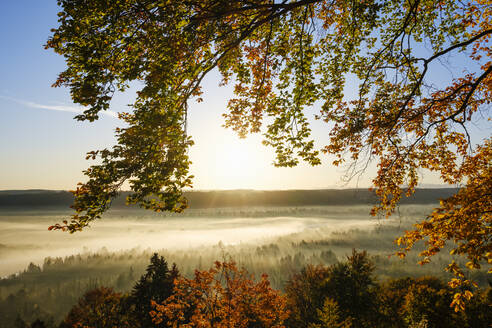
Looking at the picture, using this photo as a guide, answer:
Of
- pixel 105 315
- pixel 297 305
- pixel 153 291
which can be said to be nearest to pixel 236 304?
pixel 153 291

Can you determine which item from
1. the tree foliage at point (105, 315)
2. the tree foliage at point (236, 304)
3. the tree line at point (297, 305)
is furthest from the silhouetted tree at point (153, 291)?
the tree foliage at point (236, 304)

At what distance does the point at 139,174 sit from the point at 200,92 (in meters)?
3.53

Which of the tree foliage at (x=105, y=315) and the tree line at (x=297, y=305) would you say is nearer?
the tree line at (x=297, y=305)

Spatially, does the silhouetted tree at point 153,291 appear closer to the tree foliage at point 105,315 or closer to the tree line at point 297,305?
the tree line at point 297,305

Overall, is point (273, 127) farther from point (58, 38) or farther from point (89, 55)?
point (58, 38)

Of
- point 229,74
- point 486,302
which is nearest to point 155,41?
point 229,74

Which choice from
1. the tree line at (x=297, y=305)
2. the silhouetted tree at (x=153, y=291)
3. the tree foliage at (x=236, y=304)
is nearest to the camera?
the tree foliage at (x=236, y=304)

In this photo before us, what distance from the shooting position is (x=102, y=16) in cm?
765

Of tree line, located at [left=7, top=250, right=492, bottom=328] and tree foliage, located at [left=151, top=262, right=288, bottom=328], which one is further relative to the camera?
tree line, located at [left=7, top=250, right=492, bottom=328]

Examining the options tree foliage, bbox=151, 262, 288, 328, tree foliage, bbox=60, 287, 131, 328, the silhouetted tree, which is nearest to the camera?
tree foliage, bbox=151, 262, 288, 328

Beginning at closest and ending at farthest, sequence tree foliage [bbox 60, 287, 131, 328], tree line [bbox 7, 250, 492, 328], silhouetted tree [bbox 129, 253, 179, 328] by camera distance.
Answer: tree line [bbox 7, 250, 492, 328] → silhouetted tree [bbox 129, 253, 179, 328] → tree foliage [bbox 60, 287, 131, 328]

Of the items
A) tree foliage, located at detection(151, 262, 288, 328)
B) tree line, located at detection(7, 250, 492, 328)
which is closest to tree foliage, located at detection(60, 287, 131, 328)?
tree line, located at detection(7, 250, 492, 328)

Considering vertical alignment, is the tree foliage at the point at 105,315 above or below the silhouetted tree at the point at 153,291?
below

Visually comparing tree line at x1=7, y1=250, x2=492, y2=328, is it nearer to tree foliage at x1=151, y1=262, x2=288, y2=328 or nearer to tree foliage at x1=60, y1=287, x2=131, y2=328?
tree foliage at x1=151, y1=262, x2=288, y2=328
